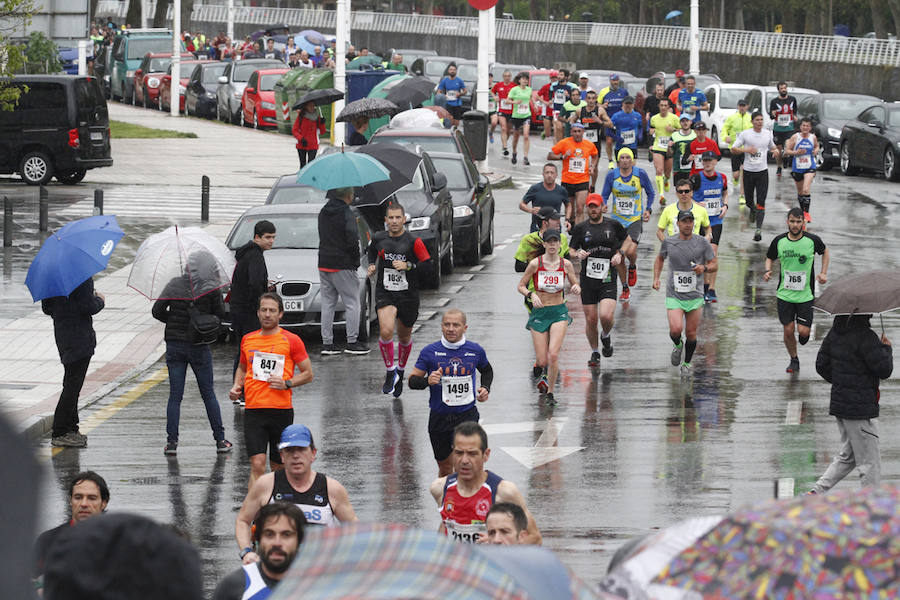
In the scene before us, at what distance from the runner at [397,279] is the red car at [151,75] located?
3951cm

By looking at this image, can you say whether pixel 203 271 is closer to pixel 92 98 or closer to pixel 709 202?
pixel 709 202

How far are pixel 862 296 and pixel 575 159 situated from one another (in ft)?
43.2

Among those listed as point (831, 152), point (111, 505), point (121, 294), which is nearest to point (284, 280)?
point (121, 294)

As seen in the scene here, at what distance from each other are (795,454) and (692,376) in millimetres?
3253

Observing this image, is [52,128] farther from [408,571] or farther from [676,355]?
[408,571]

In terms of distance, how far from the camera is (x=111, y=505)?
11.3 m

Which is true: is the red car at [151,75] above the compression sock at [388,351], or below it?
above

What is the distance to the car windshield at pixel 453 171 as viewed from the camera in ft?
77.6

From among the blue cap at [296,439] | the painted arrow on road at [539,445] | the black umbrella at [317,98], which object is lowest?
the painted arrow on road at [539,445]

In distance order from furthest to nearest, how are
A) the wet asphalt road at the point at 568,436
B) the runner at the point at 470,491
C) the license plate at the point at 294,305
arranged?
1. the license plate at the point at 294,305
2. the wet asphalt road at the point at 568,436
3. the runner at the point at 470,491

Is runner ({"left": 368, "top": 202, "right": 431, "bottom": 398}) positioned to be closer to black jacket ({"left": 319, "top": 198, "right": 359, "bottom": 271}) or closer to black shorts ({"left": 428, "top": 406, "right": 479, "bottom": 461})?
black jacket ({"left": 319, "top": 198, "right": 359, "bottom": 271})

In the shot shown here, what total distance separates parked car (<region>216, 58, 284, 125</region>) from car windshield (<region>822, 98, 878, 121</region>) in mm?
16785

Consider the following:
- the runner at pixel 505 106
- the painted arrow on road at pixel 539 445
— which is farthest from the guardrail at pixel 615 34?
the painted arrow on road at pixel 539 445

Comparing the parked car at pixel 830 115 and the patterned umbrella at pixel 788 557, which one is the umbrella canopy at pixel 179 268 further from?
the parked car at pixel 830 115
